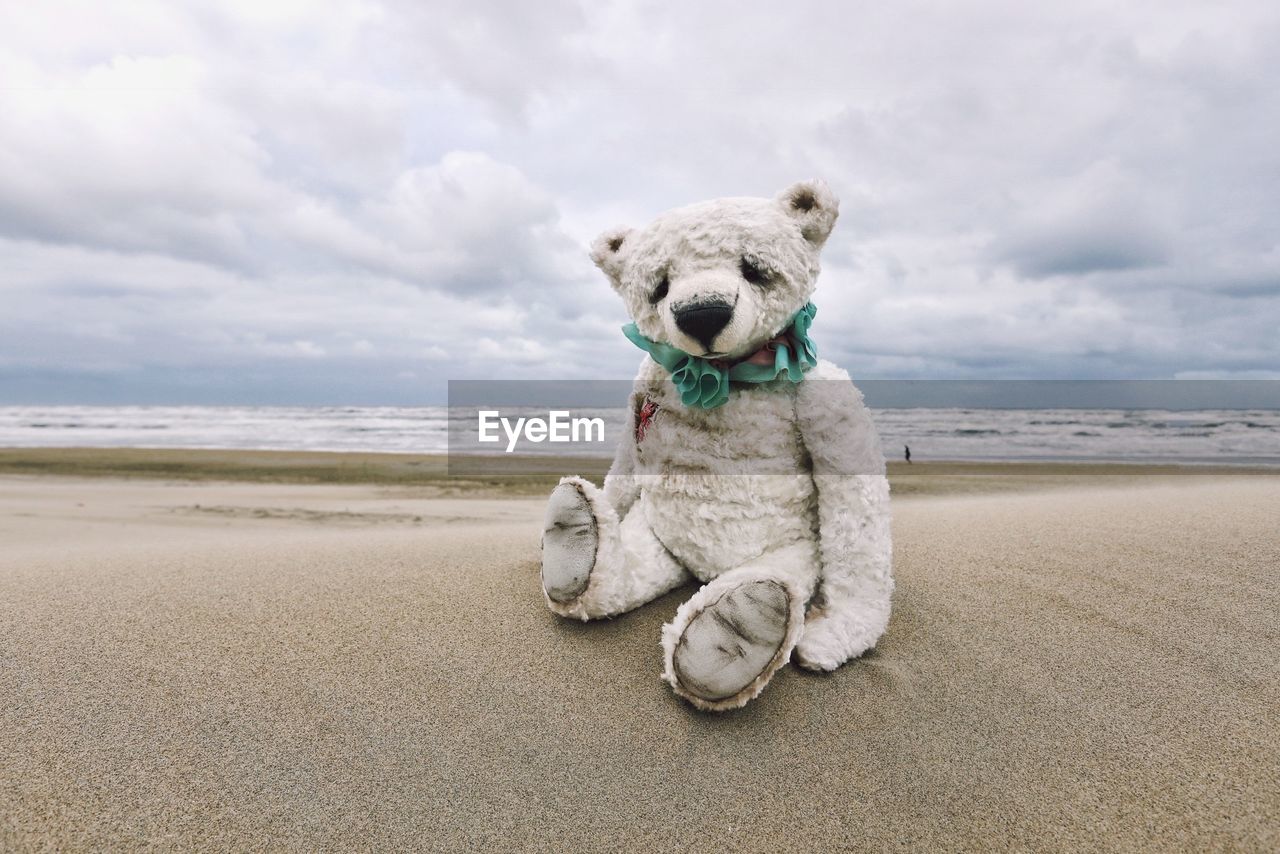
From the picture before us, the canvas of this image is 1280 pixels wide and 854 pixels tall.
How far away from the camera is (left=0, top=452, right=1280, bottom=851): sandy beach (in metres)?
1.38

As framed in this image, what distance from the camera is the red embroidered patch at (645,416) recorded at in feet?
7.07

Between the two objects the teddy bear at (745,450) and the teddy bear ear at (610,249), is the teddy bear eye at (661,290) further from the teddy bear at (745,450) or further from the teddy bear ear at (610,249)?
the teddy bear ear at (610,249)

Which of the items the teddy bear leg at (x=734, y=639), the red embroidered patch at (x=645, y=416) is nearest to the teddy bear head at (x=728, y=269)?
the red embroidered patch at (x=645, y=416)

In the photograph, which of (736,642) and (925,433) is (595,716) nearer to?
(736,642)

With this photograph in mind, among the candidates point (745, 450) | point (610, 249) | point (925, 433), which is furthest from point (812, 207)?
point (925, 433)

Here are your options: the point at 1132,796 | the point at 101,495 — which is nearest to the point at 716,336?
the point at 1132,796

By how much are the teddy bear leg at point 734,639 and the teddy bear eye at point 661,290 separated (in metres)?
0.84

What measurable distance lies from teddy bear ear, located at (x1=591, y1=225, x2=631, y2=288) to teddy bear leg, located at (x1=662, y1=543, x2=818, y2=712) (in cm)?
103

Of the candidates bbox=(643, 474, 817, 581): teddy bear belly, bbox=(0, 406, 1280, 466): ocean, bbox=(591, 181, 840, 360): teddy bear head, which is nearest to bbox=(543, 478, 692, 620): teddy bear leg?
bbox=(643, 474, 817, 581): teddy bear belly

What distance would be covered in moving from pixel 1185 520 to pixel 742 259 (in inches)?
97.6

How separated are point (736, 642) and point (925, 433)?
19.1 m

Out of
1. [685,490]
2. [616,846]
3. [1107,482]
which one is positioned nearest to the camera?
[616,846]

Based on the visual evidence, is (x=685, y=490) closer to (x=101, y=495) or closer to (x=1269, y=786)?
(x=1269, y=786)

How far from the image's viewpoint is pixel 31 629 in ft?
6.33
